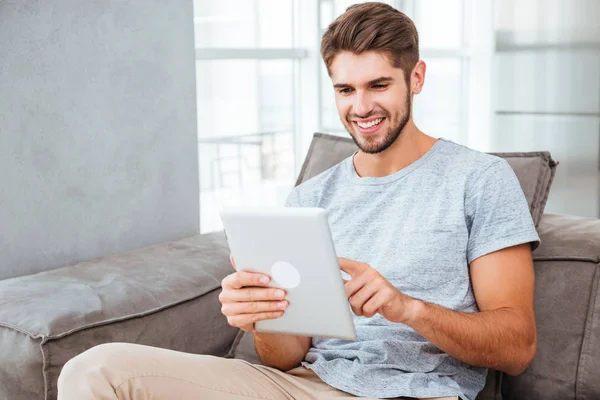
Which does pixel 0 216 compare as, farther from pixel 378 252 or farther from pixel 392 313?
pixel 392 313

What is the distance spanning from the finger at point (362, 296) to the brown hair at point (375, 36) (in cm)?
52

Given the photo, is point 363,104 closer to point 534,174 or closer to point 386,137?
point 386,137

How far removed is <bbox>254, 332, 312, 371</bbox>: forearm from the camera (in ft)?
4.93

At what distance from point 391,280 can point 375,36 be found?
47cm

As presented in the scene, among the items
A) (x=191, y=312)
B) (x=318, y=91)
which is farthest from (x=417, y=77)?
(x=318, y=91)

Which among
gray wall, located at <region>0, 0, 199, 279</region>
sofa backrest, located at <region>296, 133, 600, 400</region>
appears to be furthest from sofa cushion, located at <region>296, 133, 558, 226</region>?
gray wall, located at <region>0, 0, 199, 279</region>

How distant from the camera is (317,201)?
1.68 m

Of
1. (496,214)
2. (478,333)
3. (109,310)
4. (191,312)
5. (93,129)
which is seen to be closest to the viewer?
(478,333)

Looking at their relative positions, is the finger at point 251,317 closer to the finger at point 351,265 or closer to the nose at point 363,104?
the finger at point 351,265

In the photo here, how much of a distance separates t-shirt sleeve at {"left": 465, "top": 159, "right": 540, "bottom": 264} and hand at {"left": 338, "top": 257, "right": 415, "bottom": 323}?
0.83 ft

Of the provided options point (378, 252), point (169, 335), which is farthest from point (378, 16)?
point (169, 335)

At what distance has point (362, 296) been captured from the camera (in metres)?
1.23

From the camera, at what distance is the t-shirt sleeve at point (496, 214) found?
54.9 inches

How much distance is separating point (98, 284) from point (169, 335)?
206mm
